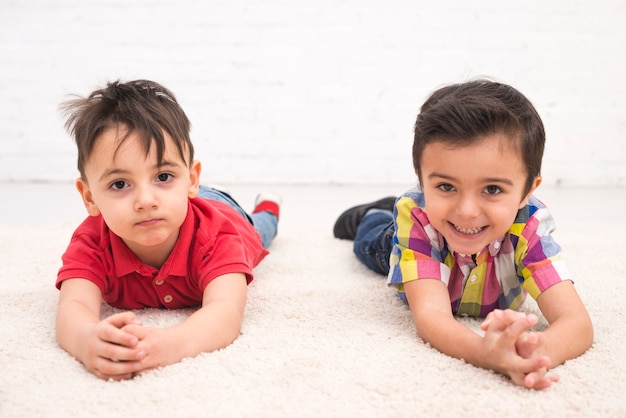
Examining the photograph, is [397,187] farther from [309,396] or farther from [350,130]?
[309,396]

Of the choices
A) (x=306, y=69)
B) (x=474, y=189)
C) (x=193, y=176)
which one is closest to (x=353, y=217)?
(x=193, y=176)

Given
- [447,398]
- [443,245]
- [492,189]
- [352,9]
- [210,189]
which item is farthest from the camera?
[352,9]

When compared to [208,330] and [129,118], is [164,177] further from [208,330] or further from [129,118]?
[208,330]

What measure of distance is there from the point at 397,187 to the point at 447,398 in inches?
94.0

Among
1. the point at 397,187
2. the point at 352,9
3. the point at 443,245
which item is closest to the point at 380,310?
the point at 443,245

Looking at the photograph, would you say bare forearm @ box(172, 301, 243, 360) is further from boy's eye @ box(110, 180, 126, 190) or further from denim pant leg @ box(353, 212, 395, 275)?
denim pant leg @ box(353, 212, 395, 275)

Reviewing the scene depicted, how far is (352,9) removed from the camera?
3092 mm

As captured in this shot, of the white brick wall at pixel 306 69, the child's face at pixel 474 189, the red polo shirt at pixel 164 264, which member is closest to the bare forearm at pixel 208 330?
the red polo shirt at pixel 164 264

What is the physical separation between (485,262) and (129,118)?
0.66 metres

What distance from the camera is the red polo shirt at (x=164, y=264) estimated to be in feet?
3.56

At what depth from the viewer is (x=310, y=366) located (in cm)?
88

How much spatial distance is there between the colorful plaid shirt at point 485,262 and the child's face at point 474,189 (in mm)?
59

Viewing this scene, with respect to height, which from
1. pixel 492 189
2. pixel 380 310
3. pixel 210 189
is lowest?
pixel 380 310

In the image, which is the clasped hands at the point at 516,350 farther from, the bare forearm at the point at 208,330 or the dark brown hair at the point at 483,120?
the bare forearm at the point at 208,330
